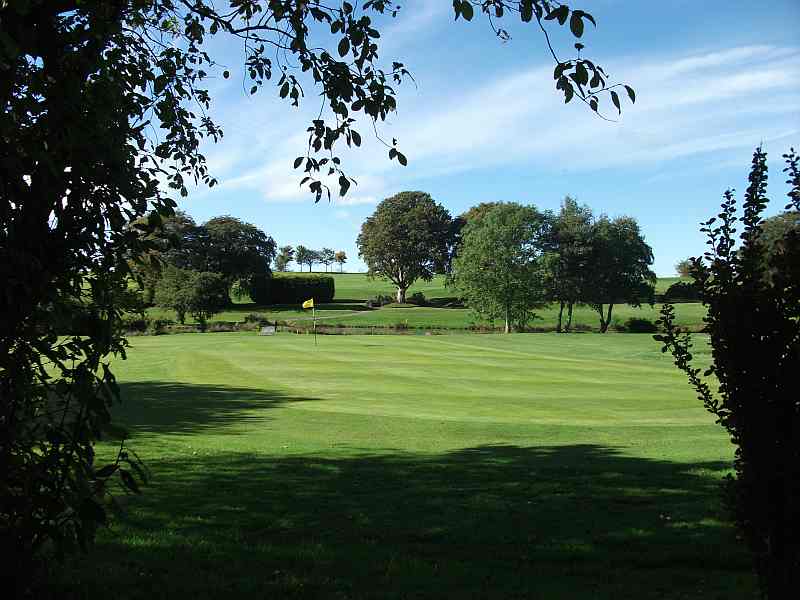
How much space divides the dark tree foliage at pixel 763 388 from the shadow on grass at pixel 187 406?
1194 centimetres

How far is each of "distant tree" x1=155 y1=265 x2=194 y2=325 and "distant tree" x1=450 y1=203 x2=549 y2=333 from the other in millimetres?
30440

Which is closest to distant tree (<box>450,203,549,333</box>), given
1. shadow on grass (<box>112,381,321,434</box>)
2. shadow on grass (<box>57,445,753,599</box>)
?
shadow on grass (<box>112,381,321,434</box>)

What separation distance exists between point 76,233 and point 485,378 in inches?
919

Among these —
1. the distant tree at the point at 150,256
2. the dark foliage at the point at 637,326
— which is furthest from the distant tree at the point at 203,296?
the distant tree at the point at 150,256

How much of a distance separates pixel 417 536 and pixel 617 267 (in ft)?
257

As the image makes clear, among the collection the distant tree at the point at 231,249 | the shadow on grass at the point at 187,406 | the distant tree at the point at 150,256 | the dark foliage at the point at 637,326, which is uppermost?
the distant tree at the point at 231,249

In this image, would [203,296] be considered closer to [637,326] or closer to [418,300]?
[418,300]

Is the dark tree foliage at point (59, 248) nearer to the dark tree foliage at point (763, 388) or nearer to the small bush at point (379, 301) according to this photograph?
the dark tree foliage at point (763, 388)

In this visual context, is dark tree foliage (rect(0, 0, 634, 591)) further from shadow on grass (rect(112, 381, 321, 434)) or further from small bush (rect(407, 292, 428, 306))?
small bush (rect(407, 292, 428, 306))

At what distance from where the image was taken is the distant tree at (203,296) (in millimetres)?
68875

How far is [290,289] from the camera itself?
103312mm

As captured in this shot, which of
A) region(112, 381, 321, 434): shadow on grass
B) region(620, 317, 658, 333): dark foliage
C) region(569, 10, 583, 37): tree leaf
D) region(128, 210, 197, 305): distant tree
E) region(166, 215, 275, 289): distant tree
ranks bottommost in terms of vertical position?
region(112, 381, 321, 434): shadow on grass

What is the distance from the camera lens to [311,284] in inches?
4166

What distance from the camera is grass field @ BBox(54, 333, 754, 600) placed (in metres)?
5.33
